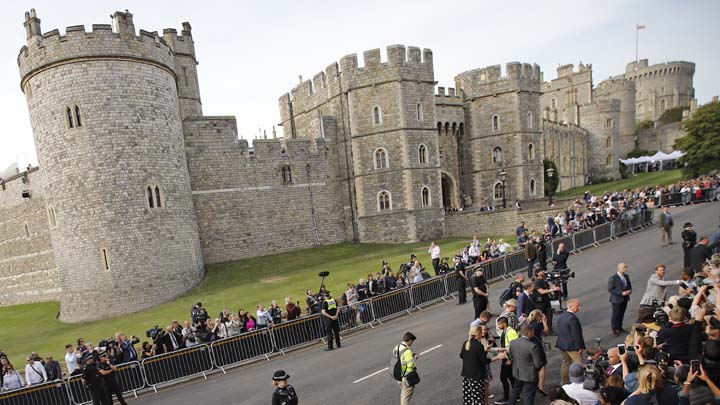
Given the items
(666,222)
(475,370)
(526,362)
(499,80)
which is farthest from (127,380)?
(499,80)

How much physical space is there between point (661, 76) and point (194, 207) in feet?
299

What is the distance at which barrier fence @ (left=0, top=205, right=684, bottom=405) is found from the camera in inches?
426

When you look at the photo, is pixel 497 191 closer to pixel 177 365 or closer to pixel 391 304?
pixel 391 304

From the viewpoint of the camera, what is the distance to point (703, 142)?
35875 millimetres

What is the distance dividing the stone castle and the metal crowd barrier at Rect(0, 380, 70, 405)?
1099 centimetres

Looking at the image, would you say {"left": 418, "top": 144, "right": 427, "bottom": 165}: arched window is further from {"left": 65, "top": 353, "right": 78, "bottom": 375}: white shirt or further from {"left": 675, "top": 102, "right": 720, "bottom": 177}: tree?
{"left": 65, "top": 353, "right": 78, "bottom": 375}: white shirt

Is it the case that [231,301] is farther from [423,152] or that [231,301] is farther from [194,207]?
[423,152]

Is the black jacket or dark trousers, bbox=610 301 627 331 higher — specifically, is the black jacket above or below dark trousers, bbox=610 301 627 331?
above

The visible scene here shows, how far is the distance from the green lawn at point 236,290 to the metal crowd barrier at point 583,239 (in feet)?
18.5

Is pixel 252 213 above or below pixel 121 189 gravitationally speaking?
below

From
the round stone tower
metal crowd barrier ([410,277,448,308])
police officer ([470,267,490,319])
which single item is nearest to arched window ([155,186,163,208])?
the round stone tower

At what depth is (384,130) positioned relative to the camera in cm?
3052

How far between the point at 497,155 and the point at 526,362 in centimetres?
3172

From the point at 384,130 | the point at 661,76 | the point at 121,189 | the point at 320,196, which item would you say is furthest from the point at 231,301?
the point at 661,76
